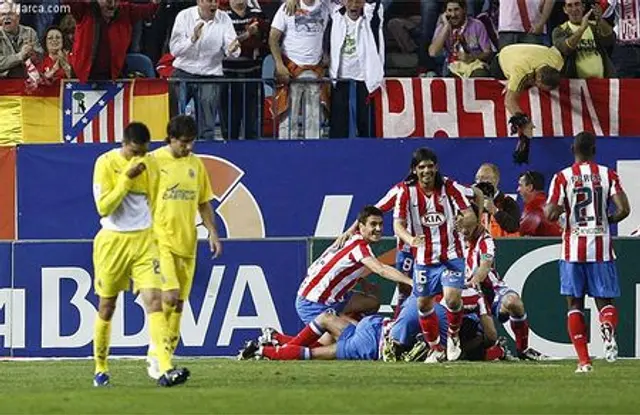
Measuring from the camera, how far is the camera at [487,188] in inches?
861

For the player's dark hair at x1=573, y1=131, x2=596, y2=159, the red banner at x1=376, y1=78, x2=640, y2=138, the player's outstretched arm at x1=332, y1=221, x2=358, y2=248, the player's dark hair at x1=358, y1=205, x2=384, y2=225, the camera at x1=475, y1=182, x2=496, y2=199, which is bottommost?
the player's outstretched arm at x1=332, y1=221, x2=358, y2=248

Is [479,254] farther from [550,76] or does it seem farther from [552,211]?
[550,76]

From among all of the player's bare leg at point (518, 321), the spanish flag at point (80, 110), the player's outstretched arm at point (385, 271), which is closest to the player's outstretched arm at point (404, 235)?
the player's outstretched arm at point (385, 271)

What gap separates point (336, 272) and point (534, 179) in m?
2.93

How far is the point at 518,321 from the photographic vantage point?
20594 millimetres

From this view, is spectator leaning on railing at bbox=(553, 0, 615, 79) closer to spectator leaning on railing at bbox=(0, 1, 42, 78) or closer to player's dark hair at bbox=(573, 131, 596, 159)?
player's dark hair at bbox=(573, 131, 596, 159)

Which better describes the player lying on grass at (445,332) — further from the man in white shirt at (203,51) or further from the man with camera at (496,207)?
the man in white shirt at (203,51)

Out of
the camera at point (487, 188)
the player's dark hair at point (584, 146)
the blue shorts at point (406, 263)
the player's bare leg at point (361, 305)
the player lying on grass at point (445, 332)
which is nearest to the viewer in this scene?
the player's dark hair at point (584, 146)

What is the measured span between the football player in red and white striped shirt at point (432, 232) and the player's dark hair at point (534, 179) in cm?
265

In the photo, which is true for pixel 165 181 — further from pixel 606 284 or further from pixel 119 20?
pixel 119 20

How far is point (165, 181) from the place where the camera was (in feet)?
59.6

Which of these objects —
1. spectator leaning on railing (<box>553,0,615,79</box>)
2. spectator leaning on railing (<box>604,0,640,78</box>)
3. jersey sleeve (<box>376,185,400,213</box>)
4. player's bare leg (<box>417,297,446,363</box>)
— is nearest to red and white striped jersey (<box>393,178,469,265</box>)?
jersey sleeve (<box>376,185,400,213</box>)

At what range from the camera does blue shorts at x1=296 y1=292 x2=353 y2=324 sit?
829 inches

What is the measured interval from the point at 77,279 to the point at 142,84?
2692 millimetres
